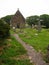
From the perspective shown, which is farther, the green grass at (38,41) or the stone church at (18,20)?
the stone church at (18,20)

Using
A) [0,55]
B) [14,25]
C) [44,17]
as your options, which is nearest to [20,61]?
[0,55]

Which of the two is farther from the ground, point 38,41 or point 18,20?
point 18,20

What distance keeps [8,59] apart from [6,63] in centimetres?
127

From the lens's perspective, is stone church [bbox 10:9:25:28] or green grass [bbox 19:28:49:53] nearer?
green grass [bbox 19:28:49:53]

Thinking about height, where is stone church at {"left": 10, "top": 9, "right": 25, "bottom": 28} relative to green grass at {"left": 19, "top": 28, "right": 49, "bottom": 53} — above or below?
above

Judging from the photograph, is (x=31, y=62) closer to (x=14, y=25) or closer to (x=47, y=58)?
(x=47, y=58)

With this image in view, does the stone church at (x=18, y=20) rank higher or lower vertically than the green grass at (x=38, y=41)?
higher

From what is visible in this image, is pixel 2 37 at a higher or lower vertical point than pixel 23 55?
higher

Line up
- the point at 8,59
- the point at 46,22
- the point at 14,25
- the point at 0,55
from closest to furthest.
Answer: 1. the point at 8,59
2. the point at 0,55
3. the point at 14,25
4. the point at 46,22

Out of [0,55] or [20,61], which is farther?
[0,55]

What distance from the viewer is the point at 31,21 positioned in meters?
93.3

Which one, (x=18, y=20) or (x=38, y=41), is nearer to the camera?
(x=38, y=41)

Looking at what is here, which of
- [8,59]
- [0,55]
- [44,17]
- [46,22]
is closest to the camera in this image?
[8,59]

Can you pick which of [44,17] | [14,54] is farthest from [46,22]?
[14,54]
